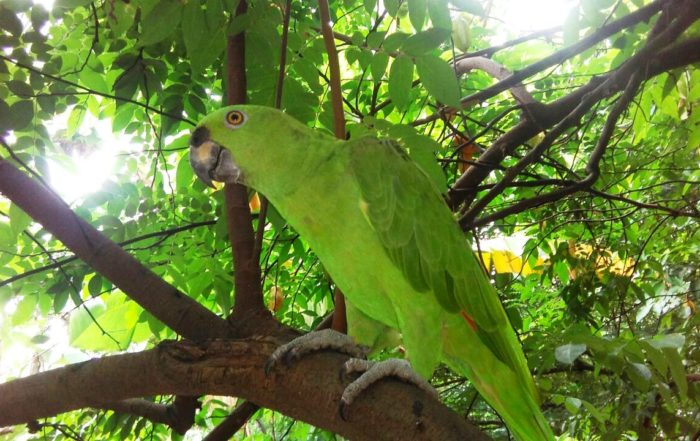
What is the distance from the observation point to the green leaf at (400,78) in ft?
4.92

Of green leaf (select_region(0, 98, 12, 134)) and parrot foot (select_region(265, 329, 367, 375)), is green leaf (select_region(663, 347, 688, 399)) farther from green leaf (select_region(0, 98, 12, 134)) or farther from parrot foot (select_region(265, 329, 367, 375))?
green leaf (select_region(0, 98, 12, 134))

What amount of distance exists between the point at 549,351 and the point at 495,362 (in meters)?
0.40

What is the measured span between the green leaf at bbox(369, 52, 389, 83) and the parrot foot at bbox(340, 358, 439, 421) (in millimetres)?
869

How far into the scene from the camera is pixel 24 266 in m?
1.87

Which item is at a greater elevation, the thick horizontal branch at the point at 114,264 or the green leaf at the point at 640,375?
the thick horizontal branch at the point at 114,264

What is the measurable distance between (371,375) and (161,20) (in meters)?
1.09

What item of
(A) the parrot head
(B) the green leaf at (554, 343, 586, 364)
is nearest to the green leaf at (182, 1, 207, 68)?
(A) the parrot head

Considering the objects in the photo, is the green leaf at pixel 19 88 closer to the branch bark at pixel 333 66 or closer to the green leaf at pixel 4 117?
the green leaf at pixel 4 117

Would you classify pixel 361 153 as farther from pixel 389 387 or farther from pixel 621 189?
pixel 621 189

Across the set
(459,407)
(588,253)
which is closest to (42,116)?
(459,407)

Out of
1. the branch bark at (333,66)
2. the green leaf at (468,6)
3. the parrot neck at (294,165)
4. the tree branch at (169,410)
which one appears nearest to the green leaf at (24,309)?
the tree branch at (169,410)

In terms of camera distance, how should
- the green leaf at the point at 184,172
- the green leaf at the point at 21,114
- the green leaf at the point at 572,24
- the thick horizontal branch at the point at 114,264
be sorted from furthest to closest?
the green leaf at the point at 184,172 < the green leaf at the point at 572,24 < the green leaf at the point at 21,114 < the thick horizontal branch at the point at 114,264

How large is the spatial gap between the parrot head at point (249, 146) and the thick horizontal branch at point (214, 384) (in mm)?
494

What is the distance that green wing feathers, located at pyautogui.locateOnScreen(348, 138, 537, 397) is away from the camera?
1393 mm
